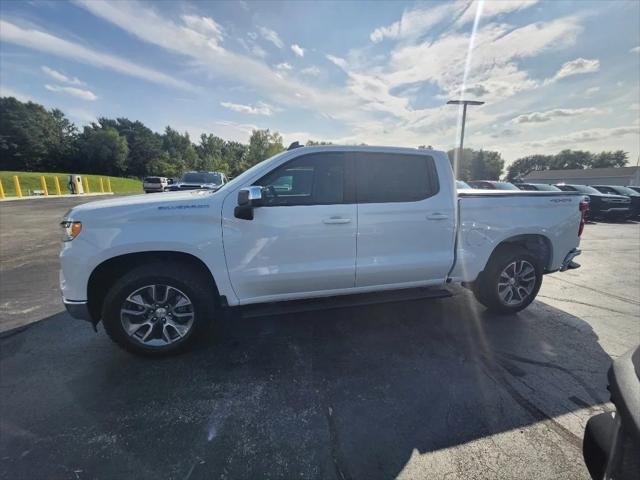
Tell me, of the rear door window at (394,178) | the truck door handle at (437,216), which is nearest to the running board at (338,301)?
the truck door handle at (437,216)

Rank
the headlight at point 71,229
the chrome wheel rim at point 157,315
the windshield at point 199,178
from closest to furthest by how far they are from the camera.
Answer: the headlight at point 71,229 → the chrome wheel rim at point 157,315 → the windshield at point 199,178

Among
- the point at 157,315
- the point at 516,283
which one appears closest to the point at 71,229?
the point at 157,315

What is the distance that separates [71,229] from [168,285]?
0.95m

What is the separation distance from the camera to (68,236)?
2.71 meters

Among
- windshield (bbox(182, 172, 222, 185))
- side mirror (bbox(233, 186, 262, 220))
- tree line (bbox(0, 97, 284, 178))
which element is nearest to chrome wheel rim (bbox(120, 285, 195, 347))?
side mirror (bbox(233, 186, 262, 220))

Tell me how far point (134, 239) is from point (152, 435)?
1.56 m

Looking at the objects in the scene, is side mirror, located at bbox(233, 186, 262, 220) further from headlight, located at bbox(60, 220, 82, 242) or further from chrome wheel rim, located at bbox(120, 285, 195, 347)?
headlight, located at bbox(60, 220, 82, 242)

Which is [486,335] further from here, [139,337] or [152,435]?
[139,337]

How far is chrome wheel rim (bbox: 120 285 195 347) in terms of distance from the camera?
9.37 feet

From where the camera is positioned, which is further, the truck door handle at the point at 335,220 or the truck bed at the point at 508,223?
the truck bed at the point at 508,223

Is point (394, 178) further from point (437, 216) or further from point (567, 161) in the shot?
point (567, 161)

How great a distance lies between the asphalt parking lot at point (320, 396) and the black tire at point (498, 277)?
166 millimetres

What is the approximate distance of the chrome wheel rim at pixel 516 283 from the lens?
3.88 metres

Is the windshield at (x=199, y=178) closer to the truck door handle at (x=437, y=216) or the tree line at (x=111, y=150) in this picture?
the truck door handle at (x=437, y=216)
